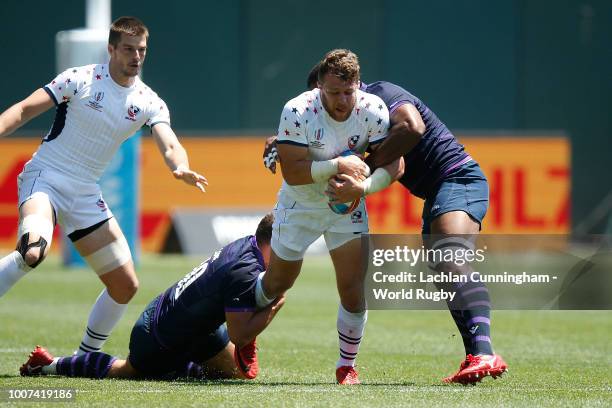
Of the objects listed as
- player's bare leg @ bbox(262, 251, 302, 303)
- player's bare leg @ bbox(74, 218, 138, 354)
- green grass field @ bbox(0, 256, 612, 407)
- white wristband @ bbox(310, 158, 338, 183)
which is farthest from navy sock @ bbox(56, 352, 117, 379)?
white wristband @ bbox(310, 158, 338, 183)

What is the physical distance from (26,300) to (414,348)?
17.1ft

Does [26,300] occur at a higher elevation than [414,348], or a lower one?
lower

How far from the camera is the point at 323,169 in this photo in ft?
22.3

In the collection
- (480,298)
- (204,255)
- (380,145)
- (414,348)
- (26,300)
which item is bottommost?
(204,255)

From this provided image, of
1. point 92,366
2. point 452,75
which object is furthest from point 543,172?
point 92,366

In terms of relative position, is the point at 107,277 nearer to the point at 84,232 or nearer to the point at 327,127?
the point at 84,232

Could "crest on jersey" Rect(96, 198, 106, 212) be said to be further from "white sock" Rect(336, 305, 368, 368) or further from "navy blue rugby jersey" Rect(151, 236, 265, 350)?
"white sock" Rect(336, 305, 368, 368)

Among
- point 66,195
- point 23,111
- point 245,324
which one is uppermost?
point 23,111

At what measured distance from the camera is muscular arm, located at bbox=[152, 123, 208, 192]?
7.27 metres

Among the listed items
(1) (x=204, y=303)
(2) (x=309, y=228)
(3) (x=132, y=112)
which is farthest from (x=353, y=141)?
(3) (x=132, y=112)

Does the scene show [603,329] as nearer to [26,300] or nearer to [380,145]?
[380,145]

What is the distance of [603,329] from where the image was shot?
10953 millimetres

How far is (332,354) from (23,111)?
3.12 m

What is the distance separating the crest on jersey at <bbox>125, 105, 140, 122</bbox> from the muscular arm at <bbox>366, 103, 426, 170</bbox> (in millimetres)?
1792
